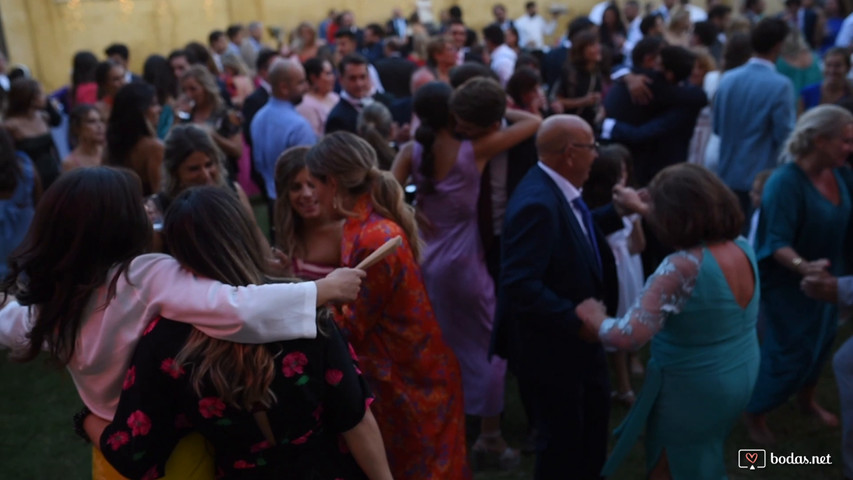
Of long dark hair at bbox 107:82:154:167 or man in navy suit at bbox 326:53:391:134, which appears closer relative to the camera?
long dark hair at bbox 107:82:154:167

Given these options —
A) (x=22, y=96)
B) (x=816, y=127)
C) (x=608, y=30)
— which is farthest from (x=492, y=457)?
(x=608, y=30)

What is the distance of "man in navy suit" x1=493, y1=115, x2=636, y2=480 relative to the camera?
304 centimetres

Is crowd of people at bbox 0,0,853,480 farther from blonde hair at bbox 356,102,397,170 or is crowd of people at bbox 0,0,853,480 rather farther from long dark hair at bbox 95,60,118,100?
long dark hair at bbox 95,60,118,100

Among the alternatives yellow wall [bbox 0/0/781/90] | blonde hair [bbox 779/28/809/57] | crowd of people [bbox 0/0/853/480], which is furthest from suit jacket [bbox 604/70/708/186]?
yellow wall [bbox 0/0/781/90]

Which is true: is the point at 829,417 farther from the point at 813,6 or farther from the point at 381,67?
the point at 813,6

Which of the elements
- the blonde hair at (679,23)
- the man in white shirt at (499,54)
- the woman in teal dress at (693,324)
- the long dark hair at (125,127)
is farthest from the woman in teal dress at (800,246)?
the blonde hair at (679,23)

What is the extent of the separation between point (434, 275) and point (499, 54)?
18.9 ft

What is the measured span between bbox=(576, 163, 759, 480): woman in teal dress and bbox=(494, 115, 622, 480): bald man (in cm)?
18

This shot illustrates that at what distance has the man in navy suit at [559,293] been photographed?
3.04 m

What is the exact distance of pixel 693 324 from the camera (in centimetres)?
282

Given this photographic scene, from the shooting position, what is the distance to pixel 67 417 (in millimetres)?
4820

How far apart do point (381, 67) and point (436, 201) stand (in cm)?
470

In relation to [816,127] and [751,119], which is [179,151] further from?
[751,119]

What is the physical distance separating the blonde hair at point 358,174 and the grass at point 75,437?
61.3 inches
